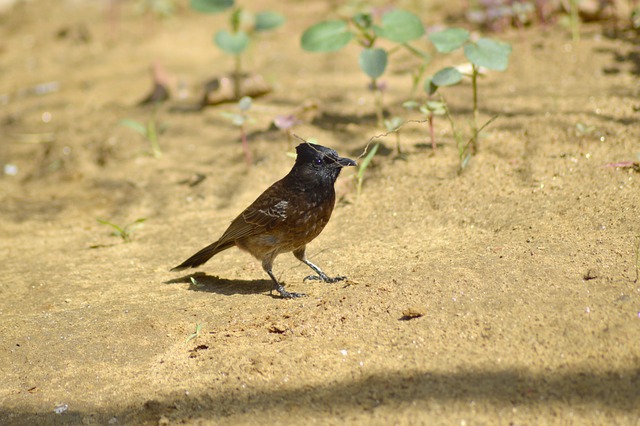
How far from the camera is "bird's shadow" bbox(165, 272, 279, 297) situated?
4.63m

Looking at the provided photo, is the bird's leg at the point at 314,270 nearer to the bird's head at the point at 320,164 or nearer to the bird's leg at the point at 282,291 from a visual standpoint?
the bird's leg at the point at 282,291

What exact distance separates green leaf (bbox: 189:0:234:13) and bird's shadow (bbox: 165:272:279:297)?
10.4 feet

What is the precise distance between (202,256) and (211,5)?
324cm

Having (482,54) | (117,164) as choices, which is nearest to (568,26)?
(482,54)

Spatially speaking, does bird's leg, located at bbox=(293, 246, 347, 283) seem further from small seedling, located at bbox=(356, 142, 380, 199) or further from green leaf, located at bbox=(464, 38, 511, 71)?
green leaf, located at bbox=(464, 38, 511, 71)

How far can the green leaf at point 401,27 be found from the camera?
5.71 meters

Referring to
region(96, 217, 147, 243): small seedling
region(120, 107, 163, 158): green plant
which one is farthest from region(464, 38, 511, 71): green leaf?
region(120, 107, 163, 158): green plant

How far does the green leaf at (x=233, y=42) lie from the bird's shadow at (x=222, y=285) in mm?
2648

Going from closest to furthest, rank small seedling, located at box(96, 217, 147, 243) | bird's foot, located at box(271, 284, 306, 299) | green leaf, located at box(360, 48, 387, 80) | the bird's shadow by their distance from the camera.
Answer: bird's foot, located at box(271, 284, 306, 299), the bird's shadow, small seedling, located at box(96, 217, 147, 243), green leaf, located at box(360, 48, 387, 80)

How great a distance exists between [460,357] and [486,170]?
2.33 m

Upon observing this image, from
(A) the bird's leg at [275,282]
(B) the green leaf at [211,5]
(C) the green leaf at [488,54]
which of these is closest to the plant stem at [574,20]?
(C) the green leaf at [488,54]

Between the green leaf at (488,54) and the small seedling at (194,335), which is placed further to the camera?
the green leaf at (488,54)

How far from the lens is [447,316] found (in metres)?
3.59

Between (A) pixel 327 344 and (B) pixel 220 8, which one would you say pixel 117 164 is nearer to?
(B) pixel 220 8
